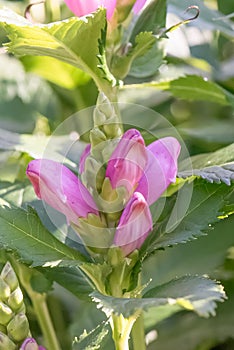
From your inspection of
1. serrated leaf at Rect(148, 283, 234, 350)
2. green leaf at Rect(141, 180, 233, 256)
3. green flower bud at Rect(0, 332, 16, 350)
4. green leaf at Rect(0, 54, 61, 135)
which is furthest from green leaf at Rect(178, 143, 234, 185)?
green leaf at Rect(0, 54, 61, 135)

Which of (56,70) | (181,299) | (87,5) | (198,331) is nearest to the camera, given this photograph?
(181,299)

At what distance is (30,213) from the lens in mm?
783

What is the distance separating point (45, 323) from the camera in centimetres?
101

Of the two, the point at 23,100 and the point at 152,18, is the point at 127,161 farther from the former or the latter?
the point at 23,100

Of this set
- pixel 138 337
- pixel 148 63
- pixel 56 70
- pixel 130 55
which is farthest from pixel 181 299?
pixel 56 70

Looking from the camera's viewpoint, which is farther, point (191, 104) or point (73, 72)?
point (191, 104)

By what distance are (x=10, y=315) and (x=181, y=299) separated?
19cm

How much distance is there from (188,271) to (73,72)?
1.25 ft

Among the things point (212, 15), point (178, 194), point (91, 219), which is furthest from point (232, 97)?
point (91, 219)

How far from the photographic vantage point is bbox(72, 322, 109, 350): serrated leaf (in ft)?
2.47

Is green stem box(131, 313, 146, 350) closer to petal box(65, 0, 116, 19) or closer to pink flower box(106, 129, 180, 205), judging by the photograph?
pink flower box(106, 129, 180, 205)

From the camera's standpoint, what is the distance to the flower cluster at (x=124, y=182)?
2.36 feet

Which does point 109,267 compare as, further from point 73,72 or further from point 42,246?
point 73,72

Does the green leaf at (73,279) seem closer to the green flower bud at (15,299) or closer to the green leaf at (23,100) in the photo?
the green flower bud at (15,299)
